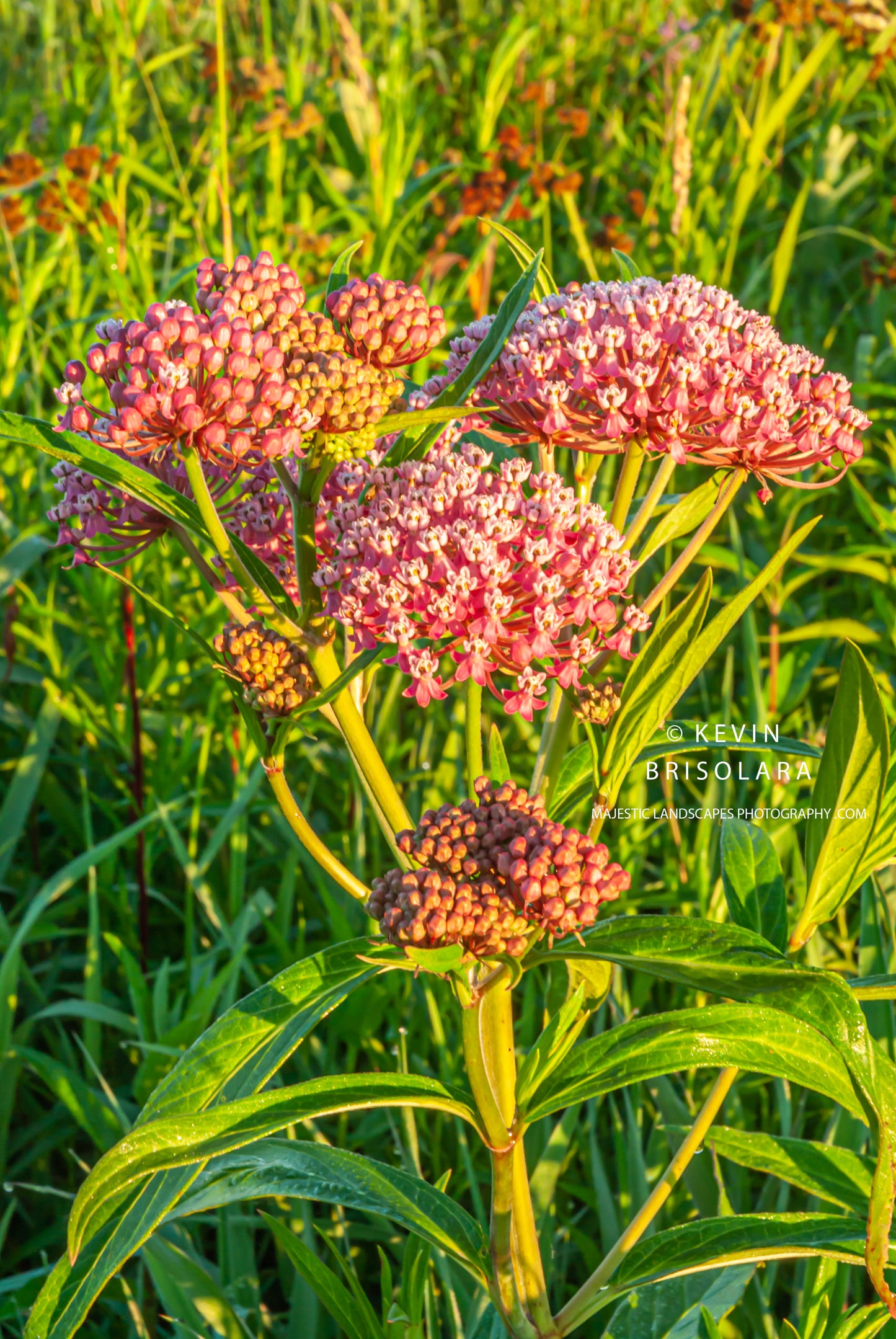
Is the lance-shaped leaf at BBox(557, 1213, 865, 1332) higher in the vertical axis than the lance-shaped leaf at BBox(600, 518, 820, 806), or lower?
lower

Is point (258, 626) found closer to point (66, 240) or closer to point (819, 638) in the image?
point (819, 638)

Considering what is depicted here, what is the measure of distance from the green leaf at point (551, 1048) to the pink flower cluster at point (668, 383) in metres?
0.62

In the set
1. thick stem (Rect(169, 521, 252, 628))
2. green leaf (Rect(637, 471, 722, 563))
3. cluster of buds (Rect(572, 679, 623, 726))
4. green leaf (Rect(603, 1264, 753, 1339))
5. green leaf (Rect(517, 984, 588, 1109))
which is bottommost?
green leaf (Rect(603, 1264, 753, 1339))

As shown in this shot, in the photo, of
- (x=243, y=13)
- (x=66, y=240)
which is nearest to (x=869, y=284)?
(x=66, y=240)

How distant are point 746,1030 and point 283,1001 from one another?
0.48 m

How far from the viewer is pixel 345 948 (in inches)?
51.7

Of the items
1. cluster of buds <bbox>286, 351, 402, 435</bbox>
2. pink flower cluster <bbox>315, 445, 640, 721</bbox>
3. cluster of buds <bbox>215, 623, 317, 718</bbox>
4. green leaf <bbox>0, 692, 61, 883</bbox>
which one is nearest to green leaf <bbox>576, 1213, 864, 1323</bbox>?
pink flower cluster <bbox>315, 445, 640, 721</bbox>

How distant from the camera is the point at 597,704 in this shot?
1263mm

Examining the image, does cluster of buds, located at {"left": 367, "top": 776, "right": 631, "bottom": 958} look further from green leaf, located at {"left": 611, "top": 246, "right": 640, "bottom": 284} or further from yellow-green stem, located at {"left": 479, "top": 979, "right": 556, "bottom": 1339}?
green leaf, located at {"left": 611, "top": 246, "right": 640, "bottom": 284}

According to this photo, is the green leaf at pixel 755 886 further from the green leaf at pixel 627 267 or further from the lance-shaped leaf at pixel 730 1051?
the green leaf at pixel 627 267

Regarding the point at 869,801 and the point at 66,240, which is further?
the point at 66,240

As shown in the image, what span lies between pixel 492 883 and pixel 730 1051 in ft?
0.98

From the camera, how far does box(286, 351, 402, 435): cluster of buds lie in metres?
1.17

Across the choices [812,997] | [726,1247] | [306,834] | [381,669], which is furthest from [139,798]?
[812,997]
